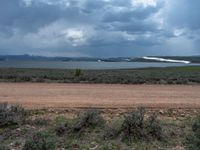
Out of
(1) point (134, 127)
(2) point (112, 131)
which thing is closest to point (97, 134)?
(2) point (112, 131)

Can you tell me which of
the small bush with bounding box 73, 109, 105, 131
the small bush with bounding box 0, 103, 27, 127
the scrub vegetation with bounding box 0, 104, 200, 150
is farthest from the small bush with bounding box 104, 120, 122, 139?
the small bush with bounding box 0, 103, 27, 127

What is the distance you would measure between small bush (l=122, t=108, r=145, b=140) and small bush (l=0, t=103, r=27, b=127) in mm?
3133

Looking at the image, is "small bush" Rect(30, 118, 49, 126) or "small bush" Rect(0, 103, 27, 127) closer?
"small bush" Rect(0, 103, 27, 127)

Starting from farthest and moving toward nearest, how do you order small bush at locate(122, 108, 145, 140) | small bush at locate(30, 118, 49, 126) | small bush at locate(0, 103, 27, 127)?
small bush at locate(30, 118, 49, 126) < small bush at locate(0, 103, 27, 127) < small bush at locate(122, 108, 145, 140)

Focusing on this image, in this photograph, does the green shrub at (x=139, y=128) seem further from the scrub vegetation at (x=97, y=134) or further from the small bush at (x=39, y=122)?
the small bush at (x=39, y=122)

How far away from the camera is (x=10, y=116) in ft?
38.7

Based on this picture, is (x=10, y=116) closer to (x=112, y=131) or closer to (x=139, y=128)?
(x=112, y=131)

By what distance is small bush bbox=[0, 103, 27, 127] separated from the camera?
1161 cm

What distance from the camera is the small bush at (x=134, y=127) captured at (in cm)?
1034

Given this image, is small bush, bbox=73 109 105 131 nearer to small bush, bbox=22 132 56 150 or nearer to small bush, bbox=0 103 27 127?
small bush, bbox=0 103 27 127

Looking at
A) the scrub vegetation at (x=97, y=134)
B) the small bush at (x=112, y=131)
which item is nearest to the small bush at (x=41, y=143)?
the scrub vegetation at (x=97, y=134)

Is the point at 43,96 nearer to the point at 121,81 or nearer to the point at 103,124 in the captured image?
the point at 103,124

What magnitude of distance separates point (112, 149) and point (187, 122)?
12.7 ft

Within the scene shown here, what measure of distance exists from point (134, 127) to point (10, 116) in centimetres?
361
